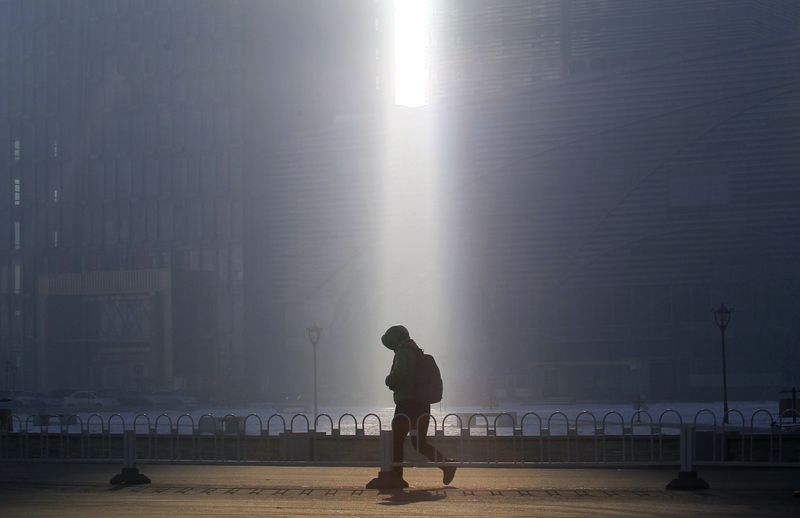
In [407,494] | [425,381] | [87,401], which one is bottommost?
[87,401]

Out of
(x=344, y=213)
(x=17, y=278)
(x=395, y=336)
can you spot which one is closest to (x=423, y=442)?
(x=395, y=336)

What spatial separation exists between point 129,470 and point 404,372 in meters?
4.13

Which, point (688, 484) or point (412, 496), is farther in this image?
point (688, 484)

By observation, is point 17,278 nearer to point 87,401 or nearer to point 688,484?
point 87,401

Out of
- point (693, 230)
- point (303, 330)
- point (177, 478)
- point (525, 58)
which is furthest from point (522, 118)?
point (177, 478)

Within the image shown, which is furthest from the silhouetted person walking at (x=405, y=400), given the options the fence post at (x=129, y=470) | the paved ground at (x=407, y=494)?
the fence post at (x=129, y=470)

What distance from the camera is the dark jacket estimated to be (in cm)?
1528

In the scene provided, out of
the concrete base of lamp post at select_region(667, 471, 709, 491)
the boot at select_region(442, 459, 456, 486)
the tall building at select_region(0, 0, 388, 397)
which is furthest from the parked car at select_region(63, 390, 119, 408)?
the concrete base of lamp post at select_region(667, 471, 709, 491)

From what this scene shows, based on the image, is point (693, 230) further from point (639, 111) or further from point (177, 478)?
point (177, 478)

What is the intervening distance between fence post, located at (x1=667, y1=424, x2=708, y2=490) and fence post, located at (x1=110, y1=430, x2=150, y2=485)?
21.8ft

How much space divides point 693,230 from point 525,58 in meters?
45.7

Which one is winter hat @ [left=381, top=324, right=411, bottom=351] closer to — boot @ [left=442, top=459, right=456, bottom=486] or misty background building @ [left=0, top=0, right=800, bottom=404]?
boot @ [left=442, top=459, right=456, bottom=486]

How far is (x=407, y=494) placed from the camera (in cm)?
1503

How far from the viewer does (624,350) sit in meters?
94.7
